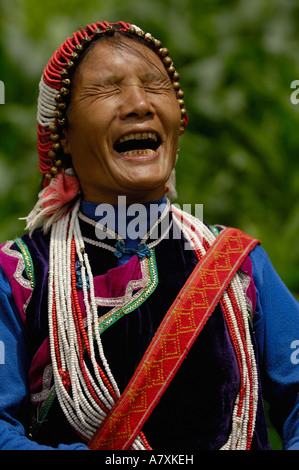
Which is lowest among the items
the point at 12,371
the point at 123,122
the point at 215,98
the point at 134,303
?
the point at 12,371

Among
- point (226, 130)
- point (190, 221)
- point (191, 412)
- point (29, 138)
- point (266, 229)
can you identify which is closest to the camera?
point (191, 412)

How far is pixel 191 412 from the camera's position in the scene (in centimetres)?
207

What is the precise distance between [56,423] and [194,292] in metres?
0.62

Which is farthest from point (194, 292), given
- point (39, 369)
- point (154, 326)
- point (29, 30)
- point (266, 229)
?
point (29, 30)

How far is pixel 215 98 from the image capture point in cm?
515

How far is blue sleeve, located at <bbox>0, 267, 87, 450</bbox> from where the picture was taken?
79.0 inches

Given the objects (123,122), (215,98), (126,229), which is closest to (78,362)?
(126,229)

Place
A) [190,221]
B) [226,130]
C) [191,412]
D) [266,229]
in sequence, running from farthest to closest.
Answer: [226,130] → [266,229] → [190,221] → [191,412]

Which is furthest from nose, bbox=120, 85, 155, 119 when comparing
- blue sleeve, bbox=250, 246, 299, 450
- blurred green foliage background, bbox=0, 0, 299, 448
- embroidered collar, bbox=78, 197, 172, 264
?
blurred green foliage background, bbox=0, 0, 299, 448

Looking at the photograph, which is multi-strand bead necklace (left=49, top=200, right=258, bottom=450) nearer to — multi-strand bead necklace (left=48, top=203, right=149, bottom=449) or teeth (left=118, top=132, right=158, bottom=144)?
multi-strand bead necklace (left=48, top=203, right=149, bottom=449)

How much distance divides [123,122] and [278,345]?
0.92 m

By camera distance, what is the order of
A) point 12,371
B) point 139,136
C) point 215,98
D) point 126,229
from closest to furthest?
point 12,371
point 139,136
point 126,229
point 215,98

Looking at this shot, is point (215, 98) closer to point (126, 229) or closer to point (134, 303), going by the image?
point (126, 229)

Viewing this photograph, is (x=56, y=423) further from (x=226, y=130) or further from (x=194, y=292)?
(x=226, y=130)
